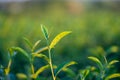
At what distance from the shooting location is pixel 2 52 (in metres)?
3.70

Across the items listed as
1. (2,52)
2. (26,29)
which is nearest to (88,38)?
(26,29)

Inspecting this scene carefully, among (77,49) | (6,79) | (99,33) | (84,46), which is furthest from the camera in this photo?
(99,33)

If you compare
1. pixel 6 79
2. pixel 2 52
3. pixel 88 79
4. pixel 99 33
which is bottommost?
pixel 99 33

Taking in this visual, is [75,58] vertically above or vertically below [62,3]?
above

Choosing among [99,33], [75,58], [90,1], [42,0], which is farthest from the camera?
[42,0]

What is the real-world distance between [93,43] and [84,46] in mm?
241

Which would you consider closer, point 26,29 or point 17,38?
point 17,38

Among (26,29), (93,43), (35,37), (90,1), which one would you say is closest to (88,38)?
(93,43)

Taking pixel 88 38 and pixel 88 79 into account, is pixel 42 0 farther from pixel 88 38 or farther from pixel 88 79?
pixel 88 79

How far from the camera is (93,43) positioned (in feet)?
15.4

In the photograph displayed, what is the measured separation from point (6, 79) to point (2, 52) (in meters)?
2.08

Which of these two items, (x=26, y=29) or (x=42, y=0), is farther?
(x=42, y=0)

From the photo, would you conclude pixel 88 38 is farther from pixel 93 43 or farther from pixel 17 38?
pixel 17 38

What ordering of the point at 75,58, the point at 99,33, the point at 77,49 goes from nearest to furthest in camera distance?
the point at 75,58 → the point at 77,49 → the point at 99,33
